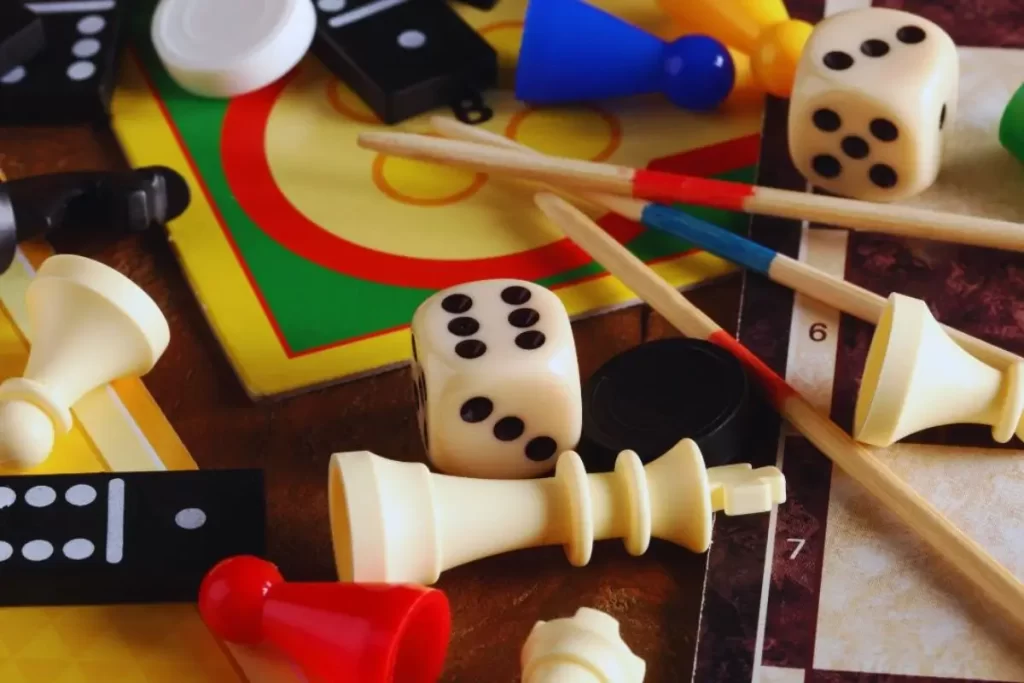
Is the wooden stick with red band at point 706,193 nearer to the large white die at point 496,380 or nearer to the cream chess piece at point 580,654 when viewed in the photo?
the large white die at point 496,380

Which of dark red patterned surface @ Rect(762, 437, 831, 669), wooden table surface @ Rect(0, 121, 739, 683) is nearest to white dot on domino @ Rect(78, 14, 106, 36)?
wooden table surface @ Rect(0, 121, 739, 683)

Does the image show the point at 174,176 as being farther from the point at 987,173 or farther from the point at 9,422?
the point at 987,173

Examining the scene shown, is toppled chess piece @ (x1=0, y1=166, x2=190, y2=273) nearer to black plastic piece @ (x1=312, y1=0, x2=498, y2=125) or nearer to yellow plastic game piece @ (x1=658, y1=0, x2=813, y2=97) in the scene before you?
black plastic piece @ (x1=312, y1=0, x2=498, y2=125)

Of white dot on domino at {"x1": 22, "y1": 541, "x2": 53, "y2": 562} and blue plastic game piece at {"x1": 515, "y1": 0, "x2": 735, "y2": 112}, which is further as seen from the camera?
blue plastic game piece at {"x1": 515, "y1": 0, "x2": 735, "y2": 112}

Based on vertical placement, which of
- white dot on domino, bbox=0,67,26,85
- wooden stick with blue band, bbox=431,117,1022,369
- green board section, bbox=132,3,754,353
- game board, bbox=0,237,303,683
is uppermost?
white dot on domino, bbox=0,67,26,85

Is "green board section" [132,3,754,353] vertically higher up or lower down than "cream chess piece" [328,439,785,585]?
lower down

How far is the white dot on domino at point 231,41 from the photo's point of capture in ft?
3.04

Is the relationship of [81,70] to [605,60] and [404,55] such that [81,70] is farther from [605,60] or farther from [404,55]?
[605,60]

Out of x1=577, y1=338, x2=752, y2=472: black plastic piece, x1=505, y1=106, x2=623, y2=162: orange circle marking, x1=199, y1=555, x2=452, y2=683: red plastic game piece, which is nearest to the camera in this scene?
x1=199, y1=555, x2=452, y2=683: red plastic game piece

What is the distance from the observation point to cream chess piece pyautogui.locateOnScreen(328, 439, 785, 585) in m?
0.64

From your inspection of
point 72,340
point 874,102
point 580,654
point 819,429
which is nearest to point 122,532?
point 72,340

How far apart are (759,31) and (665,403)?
316 mm

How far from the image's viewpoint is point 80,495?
26.8 inches

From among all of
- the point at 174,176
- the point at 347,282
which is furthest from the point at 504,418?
the point at 174,176
